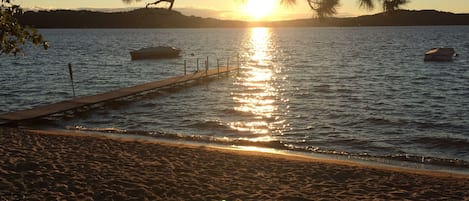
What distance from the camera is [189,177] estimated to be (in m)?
10.9

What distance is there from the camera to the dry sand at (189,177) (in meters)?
9.62

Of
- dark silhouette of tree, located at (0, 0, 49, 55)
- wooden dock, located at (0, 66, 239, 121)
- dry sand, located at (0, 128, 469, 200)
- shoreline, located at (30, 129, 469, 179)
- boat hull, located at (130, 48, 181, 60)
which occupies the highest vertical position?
dark silhouette of tree, located at (0, 0, 49, 55)

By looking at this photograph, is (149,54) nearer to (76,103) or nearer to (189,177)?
(76,103)

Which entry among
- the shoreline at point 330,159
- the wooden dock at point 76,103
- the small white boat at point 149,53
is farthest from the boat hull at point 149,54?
the shoreline at point 330,159

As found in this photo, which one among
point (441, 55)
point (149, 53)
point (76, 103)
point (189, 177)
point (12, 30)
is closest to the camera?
point (12, 30)

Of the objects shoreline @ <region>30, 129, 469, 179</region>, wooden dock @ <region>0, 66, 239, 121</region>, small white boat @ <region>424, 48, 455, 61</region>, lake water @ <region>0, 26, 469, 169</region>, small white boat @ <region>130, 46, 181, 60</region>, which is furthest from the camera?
small white boat @ <region>130, 46, 181, 60</region>

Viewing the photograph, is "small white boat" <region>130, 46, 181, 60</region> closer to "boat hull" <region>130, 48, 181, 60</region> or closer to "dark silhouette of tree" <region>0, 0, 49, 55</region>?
"boat hull" <region>130, 48, 181, 60</region>

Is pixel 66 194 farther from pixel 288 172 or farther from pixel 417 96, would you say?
pixel 417 96

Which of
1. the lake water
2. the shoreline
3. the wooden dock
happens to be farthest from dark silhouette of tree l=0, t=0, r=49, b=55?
the wooden dock

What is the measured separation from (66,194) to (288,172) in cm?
497

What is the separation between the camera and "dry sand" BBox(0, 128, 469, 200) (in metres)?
9.62

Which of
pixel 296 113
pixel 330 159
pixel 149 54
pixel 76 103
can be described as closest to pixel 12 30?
pixel 330 159

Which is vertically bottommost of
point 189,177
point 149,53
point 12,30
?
point 189,177

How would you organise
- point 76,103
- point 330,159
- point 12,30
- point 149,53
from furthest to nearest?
point 149,53 → point 76,103 → point 330,159 → point 12,30
